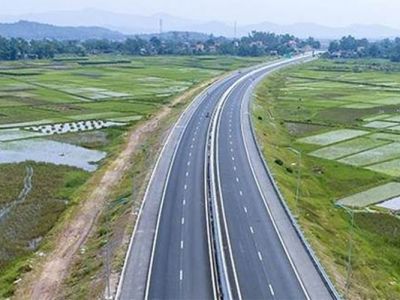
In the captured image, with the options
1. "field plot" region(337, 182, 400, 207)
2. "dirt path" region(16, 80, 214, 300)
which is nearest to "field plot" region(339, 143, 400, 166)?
"field plot" region(337, 182, 400, 207)

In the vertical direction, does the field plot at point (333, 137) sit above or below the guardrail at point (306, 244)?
below

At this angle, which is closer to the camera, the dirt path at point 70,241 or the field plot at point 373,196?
the dirt path at point 70,241

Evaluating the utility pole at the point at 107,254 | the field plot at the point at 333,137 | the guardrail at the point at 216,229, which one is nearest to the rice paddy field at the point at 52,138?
the utility pole at the point at 107,254

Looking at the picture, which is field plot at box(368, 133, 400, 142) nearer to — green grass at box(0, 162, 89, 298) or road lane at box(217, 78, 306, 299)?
road lane at box(217, 78, 306, 299)

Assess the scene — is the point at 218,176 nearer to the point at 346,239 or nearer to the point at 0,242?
the point at 346,239

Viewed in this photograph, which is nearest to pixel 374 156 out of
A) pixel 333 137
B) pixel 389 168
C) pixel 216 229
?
pixel 389 168

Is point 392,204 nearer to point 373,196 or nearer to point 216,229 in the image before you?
point 373,196

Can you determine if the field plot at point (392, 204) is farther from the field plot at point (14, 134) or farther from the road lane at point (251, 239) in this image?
the field plot at point (14, 134)
